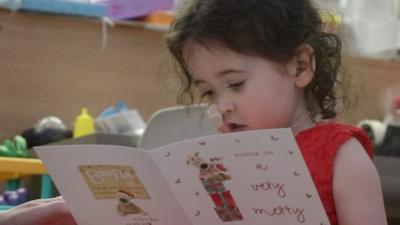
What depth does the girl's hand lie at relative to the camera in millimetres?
1118

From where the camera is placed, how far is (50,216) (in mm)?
1125

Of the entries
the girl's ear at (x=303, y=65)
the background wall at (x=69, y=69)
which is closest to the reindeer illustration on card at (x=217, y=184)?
the girl's ear at (x=303, y=65)

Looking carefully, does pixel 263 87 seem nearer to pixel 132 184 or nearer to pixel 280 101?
pixel 280 101

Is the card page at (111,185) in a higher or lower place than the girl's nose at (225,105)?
lower

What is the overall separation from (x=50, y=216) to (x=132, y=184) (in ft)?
0.70

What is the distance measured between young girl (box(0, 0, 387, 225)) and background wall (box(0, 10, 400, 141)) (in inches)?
41.5

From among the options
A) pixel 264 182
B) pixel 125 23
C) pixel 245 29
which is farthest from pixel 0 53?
pixel 264 182

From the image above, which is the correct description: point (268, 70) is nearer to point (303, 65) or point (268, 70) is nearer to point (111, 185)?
point (303, 65)

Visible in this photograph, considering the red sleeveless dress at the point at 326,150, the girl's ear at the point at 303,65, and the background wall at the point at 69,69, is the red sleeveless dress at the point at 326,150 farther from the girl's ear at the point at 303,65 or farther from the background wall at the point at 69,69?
the background wall at the point at 69,69

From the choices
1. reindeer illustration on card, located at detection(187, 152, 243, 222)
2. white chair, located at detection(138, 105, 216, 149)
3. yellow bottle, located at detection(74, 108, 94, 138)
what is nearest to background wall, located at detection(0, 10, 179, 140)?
yellow bottle, located at detection(74, 108, 94, 138)

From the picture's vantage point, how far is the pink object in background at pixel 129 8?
236cm

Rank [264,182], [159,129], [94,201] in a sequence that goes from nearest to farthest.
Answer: [264,182] → [94,201] → [159,129]

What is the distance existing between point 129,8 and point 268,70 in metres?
1.39

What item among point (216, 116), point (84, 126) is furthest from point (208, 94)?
point (84, 126)
